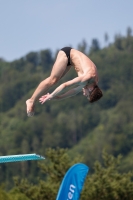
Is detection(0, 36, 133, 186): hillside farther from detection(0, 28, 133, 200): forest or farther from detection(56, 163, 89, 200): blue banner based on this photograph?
detection(56, 163, 89, 200): blue banner

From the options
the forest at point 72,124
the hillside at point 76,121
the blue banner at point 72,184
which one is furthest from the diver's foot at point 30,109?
the hillside at point 76,121

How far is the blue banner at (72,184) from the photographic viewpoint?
19.5m

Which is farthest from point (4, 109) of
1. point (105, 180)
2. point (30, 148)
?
point (105, 180)

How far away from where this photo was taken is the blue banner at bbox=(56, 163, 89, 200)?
63.9ft

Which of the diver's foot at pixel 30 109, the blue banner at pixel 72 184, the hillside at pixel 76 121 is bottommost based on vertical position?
the hillside at pixel 76 121

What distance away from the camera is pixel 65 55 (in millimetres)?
15711

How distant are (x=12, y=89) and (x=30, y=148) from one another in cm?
3603

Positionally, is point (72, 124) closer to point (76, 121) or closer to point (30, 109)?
point (76, 121)

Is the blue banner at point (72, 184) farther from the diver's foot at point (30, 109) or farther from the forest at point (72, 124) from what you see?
the forest at point (72, 124)

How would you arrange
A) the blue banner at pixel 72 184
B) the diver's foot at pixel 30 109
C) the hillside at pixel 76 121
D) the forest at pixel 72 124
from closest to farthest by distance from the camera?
the diver's foot at pixel 30 109
the blue banner at pixel 72 184
the forest at pixel 72 124
the hillside at pixel 76 121

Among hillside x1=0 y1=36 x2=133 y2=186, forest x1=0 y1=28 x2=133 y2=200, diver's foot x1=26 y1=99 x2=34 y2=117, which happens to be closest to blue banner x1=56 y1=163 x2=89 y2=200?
diver's foot x1=26 y1=99 x2=34 y2=117

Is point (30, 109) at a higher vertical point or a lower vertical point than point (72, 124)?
higher

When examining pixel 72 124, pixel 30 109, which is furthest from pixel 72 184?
pixel 72 124

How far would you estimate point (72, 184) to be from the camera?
65.6 feet
